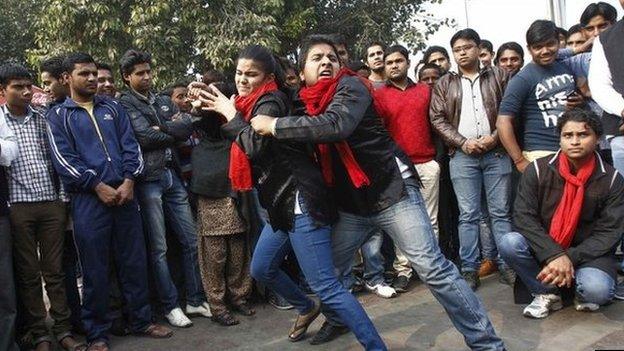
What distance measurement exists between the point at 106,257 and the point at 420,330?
212cm

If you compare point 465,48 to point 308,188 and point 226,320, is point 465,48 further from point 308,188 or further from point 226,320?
point 226,320

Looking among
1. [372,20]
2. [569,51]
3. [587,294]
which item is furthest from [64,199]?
[372,20]

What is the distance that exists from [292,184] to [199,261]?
1.67 meters

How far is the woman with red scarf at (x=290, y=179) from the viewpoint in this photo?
296cm

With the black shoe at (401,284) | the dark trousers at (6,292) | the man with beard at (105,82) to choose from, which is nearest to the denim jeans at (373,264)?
the black shoe at (401,284)

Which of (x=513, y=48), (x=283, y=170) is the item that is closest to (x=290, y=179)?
(x=283, y=170)

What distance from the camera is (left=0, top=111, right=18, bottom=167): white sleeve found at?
3.48 m

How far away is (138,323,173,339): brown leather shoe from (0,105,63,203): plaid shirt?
43.1 inches

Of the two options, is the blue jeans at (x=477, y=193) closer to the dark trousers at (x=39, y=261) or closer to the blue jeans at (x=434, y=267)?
the blue jeans at (x=434, y=267)

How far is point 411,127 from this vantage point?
4641mm

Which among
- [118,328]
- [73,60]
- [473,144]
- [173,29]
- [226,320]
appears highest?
[173,29]

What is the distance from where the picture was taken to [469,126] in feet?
14.8

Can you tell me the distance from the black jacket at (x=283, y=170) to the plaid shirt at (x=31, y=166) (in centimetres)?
149

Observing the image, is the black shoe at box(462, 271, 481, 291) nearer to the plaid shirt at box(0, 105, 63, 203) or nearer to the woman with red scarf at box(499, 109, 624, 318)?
the woman with red scarf at box(499, 109, 624, 318)
